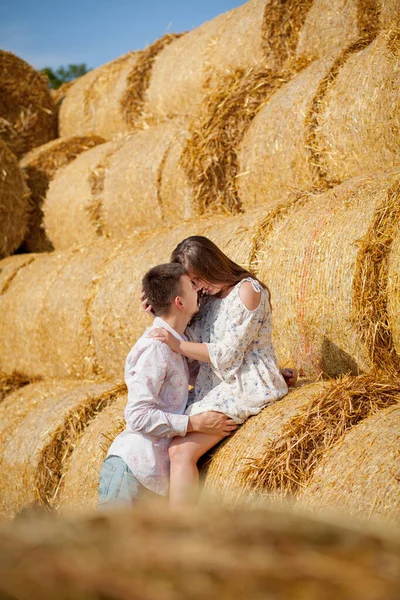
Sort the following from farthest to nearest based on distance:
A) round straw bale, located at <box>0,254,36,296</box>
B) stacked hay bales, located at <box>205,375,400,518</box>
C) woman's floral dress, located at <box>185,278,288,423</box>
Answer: round straw bale, located at <box>0,254,36,296</box> < woman's floral dress, located at <box>185,278,288,423</box> < stacked hay bales, located at <box>205,375,400,518</box>

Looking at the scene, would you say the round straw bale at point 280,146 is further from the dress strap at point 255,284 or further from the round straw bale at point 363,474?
the round straw bale at point 363,474

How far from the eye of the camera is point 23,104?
6.89 m

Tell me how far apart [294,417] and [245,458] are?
230 millimetres

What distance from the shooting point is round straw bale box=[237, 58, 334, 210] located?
4.11 meters

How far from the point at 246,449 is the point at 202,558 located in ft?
6.15

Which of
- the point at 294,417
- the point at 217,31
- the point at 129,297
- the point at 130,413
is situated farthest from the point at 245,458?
the point at 217,31

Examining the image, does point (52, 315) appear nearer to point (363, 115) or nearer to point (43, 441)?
point (43, 441)

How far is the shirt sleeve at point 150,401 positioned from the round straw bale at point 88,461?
0.51m

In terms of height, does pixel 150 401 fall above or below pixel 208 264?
below

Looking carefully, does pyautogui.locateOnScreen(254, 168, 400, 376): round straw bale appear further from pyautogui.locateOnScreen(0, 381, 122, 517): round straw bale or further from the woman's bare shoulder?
pyautogui.locateOnScreen(0, 381, 122, 517): round straw bale

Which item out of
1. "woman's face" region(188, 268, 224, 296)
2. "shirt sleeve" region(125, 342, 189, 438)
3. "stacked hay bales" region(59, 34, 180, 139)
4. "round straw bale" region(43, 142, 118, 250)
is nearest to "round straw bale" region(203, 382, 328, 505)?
"shirt sleeve" region(125, 342, 189, 438)

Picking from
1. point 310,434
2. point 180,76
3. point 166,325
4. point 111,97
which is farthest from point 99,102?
point 310,434

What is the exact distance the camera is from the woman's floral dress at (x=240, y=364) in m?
2.94

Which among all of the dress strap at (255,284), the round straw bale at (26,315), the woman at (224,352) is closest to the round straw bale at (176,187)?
the round straw bale at (26,315)
